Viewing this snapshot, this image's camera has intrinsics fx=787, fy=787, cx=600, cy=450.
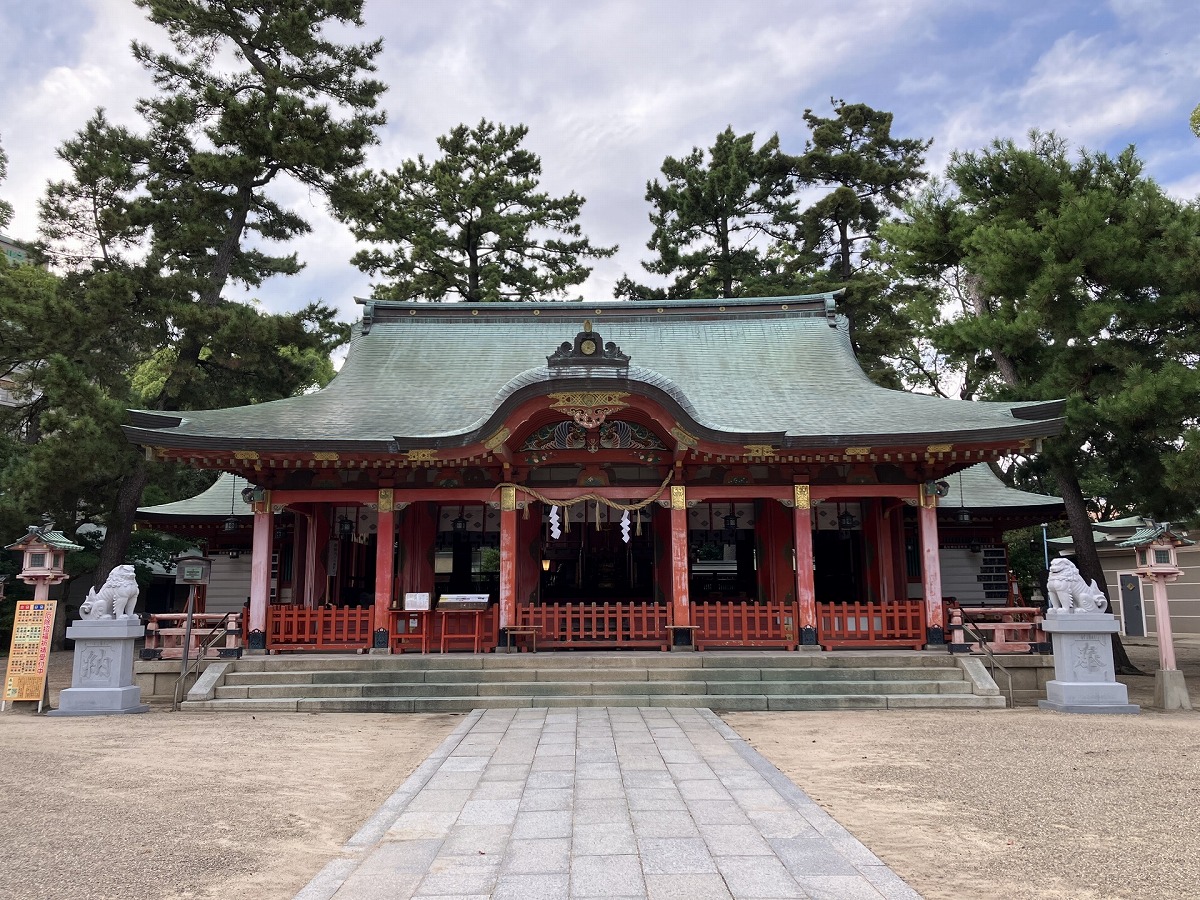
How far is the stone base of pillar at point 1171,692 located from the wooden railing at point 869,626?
9.80 ft

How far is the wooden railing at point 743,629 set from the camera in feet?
40.2

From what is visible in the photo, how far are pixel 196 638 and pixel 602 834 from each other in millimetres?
9524

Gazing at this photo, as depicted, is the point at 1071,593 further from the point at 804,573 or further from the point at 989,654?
the point at 804,573

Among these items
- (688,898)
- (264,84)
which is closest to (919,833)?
(688,898)

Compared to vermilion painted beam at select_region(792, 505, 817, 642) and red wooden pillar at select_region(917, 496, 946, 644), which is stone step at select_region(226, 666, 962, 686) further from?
vermilion painted beam at select_region(792, 505, 817, 642)

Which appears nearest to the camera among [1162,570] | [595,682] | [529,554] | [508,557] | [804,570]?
[595,682]

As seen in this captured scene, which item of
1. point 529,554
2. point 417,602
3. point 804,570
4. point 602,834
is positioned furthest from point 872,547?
point 602,834

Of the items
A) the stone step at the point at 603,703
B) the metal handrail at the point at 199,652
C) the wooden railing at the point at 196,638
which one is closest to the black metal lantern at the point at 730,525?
the stone step at the point at 603,703

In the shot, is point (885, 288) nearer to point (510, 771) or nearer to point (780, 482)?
point (780, 482)

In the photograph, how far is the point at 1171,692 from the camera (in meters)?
10.5

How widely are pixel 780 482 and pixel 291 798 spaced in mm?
8838

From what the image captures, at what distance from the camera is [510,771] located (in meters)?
6.57

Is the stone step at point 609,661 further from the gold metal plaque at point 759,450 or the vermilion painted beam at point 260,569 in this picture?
the gold metal plaque at point 759,450

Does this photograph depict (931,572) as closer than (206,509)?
Yes
